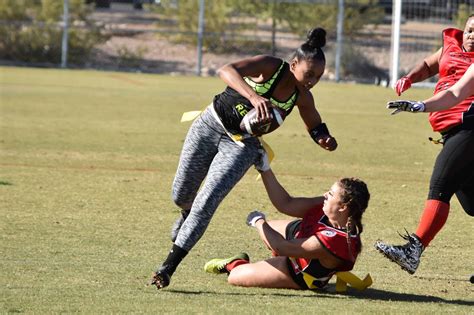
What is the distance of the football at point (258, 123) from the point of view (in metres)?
6.66

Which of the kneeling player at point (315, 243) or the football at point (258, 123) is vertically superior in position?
the football at point (258, 123)

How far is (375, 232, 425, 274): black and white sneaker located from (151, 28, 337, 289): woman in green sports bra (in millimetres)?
1036

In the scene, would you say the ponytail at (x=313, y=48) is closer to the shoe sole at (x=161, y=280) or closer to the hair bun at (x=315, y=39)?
the hair bun at (x=315, y=39)

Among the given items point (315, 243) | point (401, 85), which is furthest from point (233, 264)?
point (401, 85)

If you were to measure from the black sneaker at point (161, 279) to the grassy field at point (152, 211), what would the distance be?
0.20 ft

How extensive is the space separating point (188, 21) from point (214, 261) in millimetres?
27161

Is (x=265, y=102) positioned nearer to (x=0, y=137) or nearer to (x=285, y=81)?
(x=285, y=81)

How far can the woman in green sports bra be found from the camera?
687 cm

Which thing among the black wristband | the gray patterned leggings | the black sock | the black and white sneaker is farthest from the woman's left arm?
the black sock

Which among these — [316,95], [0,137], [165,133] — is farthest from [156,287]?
[316,95]

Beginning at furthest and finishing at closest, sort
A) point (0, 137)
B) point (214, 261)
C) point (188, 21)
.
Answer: point (188, 21), point (0, 137), point (214, 261)

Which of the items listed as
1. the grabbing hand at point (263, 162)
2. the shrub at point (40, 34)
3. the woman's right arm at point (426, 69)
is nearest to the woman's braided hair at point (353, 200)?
the grabbing hand at point (263, 162)

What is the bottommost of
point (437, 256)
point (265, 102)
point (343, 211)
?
point (437, 256)

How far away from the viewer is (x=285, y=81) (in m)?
7.08
